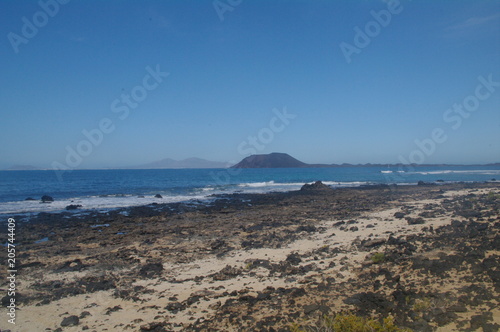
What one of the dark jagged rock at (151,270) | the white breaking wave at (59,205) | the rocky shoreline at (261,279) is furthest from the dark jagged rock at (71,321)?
the white breaking wave at (59,205)

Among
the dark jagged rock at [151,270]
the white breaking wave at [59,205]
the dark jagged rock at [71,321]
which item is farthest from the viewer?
the white breaking wave at [59,205]

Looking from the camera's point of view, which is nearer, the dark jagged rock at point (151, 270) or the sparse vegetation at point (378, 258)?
the sparse vegetation at point (378, 258)

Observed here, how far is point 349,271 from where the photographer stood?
8.34 metres

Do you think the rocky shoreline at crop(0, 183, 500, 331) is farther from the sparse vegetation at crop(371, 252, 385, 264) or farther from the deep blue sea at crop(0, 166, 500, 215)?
the deep blue sea at crop(0, 166, 500, 215)

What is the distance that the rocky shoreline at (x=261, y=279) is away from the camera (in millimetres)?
6031

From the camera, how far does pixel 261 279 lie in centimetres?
839

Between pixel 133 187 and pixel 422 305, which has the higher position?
pixel 133 187

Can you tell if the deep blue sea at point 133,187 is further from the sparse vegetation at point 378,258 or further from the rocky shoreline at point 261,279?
the sparse vegetation at point 378,258

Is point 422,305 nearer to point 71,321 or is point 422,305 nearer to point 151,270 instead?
point 71,321

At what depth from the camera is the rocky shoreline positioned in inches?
237

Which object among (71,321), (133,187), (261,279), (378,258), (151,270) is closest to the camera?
(71,321)

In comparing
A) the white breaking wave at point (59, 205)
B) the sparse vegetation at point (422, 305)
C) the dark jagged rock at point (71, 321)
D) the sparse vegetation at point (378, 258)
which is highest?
the sparse vegetation at point (378, 258)

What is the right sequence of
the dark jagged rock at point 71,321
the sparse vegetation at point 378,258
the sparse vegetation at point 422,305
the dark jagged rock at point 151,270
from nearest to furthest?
the sparse vegetation at point 422,305 → the dark jagged rock at point 71,321 → the sparse vegetation at point 378,258 → the dark jagged rock at point 151,270

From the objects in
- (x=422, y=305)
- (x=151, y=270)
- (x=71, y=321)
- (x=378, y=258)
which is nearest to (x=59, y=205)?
(x=151, y=270)
